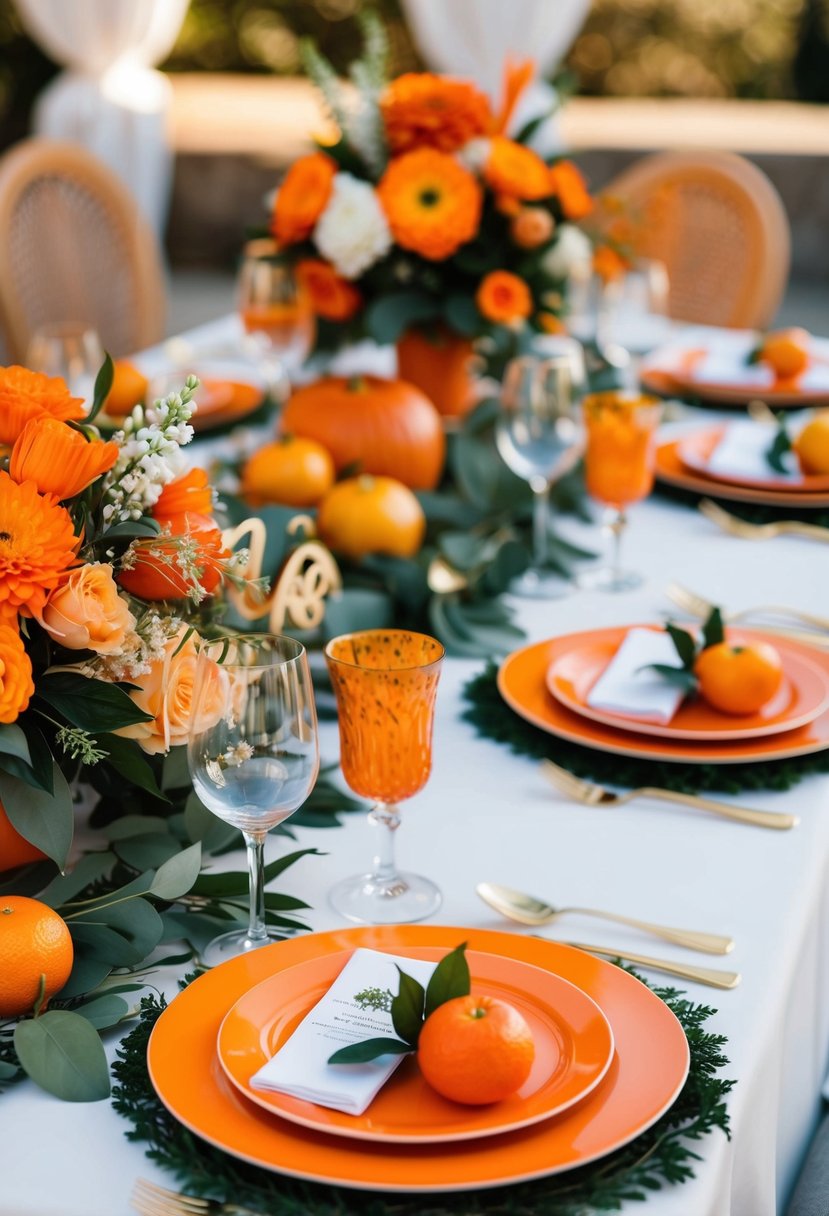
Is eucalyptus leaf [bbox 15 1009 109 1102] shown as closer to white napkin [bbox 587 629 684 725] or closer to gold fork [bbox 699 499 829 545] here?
white napkin [bbox 587 629 684 725]

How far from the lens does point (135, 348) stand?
9.59ft

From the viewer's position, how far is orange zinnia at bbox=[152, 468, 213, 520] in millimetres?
1021

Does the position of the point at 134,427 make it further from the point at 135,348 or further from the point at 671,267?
the point at 671,267

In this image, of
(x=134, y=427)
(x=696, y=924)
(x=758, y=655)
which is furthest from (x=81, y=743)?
(x=758, y=655)

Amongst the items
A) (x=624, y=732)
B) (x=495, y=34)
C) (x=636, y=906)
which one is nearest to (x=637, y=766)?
(x=624, y=732)

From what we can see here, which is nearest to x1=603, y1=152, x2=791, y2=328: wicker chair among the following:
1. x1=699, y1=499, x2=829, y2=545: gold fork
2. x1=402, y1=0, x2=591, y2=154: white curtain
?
x1=699, y1=499, x2=829, y2=545: gold fork

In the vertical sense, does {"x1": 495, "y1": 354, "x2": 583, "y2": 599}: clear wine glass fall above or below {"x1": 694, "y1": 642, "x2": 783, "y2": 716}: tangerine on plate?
above

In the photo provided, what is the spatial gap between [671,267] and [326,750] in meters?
2.05

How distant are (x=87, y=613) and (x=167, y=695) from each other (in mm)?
75

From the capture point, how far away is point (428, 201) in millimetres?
1773

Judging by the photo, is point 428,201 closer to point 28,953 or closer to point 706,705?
point 706,705

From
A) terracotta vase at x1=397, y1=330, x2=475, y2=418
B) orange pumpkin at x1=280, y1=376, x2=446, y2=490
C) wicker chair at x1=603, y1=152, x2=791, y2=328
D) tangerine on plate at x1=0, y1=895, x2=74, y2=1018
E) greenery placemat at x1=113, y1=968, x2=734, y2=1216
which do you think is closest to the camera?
greenery placemat at x1=113, y1=968, x2=734, y2=1216

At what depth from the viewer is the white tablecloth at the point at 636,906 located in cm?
75

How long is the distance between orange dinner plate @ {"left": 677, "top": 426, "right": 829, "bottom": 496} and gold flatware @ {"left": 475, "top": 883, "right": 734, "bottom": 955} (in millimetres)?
909
